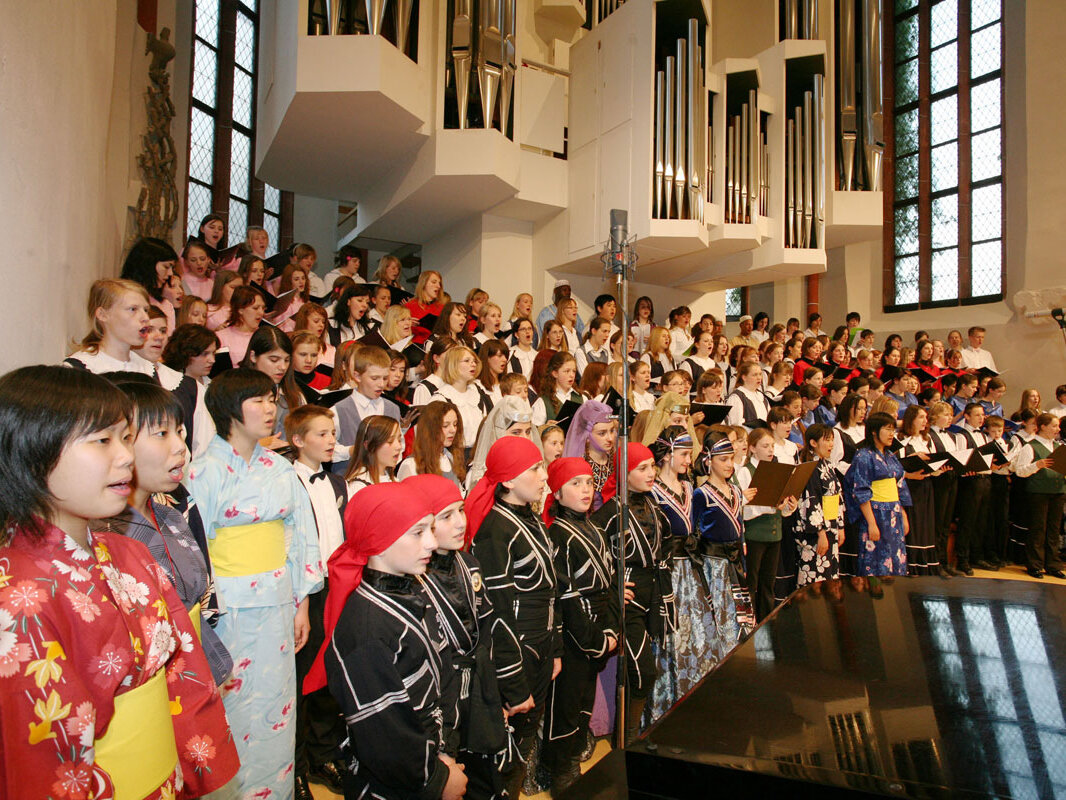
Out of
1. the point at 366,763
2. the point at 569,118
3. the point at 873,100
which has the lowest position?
the point at 366,763

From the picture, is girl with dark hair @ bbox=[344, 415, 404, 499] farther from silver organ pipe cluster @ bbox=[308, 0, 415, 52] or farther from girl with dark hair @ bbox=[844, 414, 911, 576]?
silver organ pipe cluster @ bbox=[308, 0, 415, 52]

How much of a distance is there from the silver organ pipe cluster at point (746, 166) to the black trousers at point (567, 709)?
19.6 ft

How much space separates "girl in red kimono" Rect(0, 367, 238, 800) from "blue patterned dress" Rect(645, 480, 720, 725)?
88.6 inches

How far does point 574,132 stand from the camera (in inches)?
302

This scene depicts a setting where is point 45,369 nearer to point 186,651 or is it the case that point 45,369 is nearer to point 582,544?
point 186,651

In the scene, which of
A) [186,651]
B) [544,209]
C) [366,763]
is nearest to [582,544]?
[366,763]

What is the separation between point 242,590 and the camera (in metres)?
2.11

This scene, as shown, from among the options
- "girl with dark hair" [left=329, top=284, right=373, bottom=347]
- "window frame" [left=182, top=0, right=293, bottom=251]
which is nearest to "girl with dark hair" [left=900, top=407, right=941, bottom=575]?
"girl with dark hair" [left=329, top=284, right=373, bottom=347]

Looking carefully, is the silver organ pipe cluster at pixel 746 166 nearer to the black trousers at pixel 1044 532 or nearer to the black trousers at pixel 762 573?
the black trousers at pixel 1044 532

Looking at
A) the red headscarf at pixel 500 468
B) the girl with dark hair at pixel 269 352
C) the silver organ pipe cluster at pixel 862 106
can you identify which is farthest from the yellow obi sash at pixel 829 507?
the silver organ pipe cluster at pixel 862 106

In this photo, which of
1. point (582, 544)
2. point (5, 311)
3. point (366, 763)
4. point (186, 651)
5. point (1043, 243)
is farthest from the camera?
point (1043, 243)

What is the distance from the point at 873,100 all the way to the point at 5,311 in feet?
31.3

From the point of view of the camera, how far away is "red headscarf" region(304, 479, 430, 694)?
1.85 m

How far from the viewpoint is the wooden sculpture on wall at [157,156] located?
538cm
